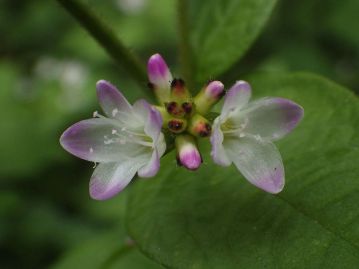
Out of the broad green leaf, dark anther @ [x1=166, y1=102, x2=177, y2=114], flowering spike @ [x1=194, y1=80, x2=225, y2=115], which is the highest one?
dark anther @ [x1=166, y1=102, x2=177, y2=114]

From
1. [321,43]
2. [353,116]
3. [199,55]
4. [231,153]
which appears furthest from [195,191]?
→ [321,43]

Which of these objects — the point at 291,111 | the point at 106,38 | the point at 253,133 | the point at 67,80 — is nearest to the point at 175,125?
the point at 253,133

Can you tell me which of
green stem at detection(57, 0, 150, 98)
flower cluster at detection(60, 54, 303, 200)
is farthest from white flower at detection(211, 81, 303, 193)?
green stem at detection(57, 0, 150, 98)

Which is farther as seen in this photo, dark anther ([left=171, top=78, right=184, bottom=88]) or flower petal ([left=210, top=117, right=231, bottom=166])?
dark anther ([left=171, top=78, right=184, bottom=88])

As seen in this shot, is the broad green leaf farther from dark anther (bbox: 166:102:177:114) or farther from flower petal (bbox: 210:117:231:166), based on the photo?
flower petal (bbox: 210:117:231:166)

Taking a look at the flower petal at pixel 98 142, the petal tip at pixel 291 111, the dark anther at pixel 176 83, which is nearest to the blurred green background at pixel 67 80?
the flower petal at pixel 98 142

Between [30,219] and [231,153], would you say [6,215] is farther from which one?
[231,153]

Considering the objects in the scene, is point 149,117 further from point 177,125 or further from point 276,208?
point 276,208
